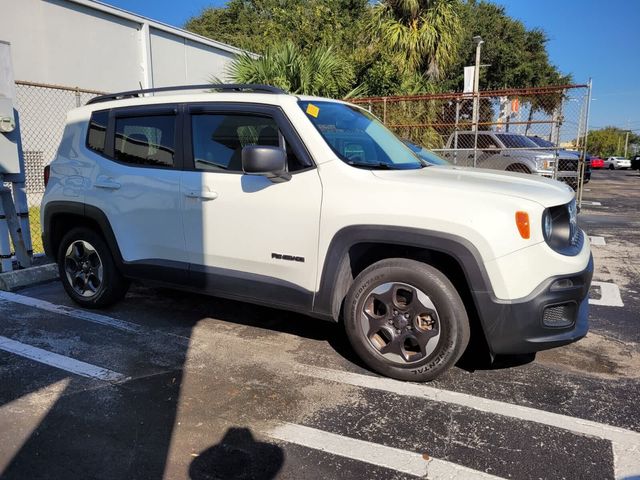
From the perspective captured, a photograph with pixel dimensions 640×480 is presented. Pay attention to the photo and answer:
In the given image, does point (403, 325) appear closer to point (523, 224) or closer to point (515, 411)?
point (515, 411)

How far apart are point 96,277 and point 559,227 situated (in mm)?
3896

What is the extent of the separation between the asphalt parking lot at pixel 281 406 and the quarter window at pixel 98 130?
5.04 feet

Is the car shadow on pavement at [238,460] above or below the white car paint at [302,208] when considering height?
below

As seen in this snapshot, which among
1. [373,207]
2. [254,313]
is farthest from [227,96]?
[254,313]

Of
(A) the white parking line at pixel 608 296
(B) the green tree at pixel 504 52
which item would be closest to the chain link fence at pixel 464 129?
(A) the white parking line at pixel 608 296

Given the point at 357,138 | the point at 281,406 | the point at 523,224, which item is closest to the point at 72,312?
the point at 281,406

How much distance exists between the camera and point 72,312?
491 cm

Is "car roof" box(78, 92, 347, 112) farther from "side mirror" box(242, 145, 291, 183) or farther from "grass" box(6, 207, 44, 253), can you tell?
"grass" box(6, 207, 44, 253)

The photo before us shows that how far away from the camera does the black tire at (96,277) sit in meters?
4.71

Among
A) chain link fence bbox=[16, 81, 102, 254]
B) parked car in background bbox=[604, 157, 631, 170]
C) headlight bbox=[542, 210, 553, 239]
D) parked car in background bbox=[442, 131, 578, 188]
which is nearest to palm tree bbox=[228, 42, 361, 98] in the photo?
parked car in background bbox=[442, 131, 578, 188]

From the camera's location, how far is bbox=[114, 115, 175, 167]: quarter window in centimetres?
421

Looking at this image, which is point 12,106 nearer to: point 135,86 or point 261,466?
point 261,466

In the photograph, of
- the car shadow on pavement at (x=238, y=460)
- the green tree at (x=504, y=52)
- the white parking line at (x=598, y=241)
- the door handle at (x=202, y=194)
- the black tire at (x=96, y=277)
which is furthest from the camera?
the green tree at (x=504, y=52)

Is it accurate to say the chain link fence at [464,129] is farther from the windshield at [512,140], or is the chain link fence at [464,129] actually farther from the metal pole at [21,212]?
the metal pole at [21,212]
